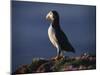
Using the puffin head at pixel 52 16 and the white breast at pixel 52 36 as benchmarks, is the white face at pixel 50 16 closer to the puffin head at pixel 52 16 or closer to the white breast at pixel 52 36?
the puffin head at pixel 52 16

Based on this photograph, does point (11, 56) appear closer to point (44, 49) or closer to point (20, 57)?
point (20, 57)

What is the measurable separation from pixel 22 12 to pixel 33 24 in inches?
8.3

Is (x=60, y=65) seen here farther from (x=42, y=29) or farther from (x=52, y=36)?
(x=42, y=29)

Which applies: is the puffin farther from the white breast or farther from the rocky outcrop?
the rocky outcrop

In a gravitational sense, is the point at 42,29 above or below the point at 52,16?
below

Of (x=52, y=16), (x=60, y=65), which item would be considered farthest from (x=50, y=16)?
(x=60, y=65)

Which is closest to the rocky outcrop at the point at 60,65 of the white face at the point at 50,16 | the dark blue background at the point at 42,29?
the dark blue background at the point at 42,29

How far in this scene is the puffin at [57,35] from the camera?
2639 mm

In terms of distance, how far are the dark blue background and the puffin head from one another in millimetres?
43

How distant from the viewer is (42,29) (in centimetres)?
260

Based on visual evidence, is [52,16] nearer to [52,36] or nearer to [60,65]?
[52,36]

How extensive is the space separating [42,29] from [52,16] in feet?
0.74

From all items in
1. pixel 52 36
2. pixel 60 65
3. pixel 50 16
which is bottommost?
pixel 60 65

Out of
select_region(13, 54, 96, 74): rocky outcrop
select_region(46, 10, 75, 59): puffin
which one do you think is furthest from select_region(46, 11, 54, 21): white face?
select_region(13, 54, 96, 74): rocky outcrop
